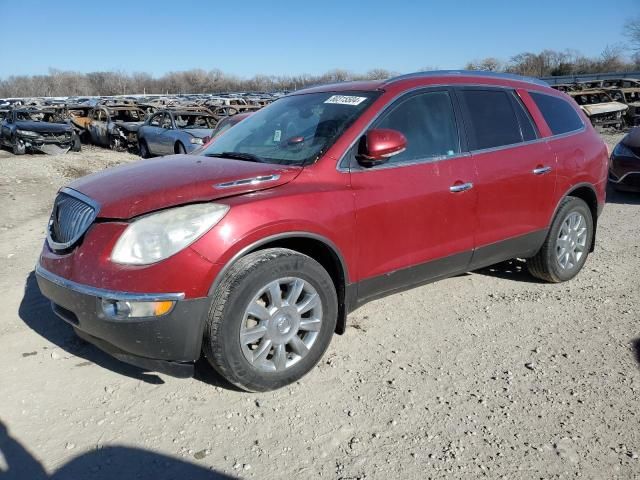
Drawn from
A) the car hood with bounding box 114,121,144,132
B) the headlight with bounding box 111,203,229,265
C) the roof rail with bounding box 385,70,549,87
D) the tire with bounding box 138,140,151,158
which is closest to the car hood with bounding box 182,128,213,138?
the tire with bounding box 138,140,151,158

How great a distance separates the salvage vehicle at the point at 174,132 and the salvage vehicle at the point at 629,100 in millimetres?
14003

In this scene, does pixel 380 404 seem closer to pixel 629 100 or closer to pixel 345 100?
pixel 345 100

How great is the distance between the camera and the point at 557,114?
15.4ft

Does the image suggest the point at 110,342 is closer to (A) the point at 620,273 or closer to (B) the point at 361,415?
(B) the point at 361,415

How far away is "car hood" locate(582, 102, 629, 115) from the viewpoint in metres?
16.5

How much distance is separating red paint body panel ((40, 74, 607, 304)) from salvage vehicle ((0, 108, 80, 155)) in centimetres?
1345

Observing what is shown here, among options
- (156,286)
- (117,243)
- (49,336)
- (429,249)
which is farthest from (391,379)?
(49,336)

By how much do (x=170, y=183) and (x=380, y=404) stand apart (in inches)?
67.3

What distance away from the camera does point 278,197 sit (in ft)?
9.84

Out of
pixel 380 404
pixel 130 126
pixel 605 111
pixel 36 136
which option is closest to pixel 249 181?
pixel 380 404

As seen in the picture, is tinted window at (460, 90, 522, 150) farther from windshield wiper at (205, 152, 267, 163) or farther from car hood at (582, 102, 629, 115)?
car hood at (582, 102, 629, 115)

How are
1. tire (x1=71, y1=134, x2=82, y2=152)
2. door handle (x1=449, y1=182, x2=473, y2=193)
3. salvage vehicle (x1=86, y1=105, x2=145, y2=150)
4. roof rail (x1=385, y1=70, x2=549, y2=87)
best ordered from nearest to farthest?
door handle (x1=449, y1=182, x2=473, y2=193)
roof rail (x1=385, y1=70, x2=549, y2=87)
tire (x1=71, y1=134, x2=82, y2=152)
salvage vehicle (x1=86, y1=105, x2=145, y2=150)

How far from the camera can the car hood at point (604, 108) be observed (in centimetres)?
1648

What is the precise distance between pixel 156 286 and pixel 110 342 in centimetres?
46
